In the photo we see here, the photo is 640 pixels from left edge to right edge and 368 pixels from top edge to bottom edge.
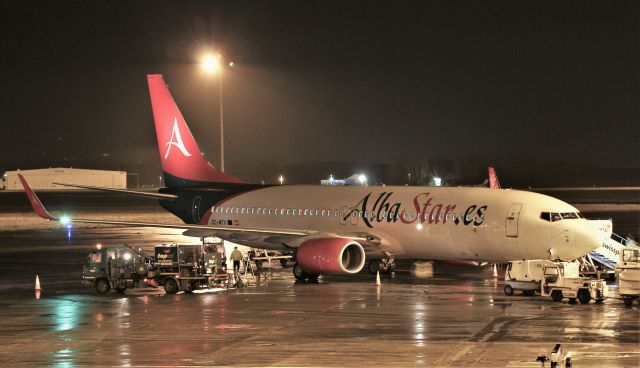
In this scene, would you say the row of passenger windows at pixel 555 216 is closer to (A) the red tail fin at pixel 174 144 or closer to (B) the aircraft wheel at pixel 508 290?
(B) the aircraft wheel at pixel 508 290

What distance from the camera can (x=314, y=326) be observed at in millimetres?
26594

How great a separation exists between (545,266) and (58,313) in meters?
15.8

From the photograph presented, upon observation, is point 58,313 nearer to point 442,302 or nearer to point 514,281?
point 442,302

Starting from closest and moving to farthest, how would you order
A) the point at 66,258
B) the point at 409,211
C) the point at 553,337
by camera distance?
the point at 553,337 < the point at 409,211 < the point at 66,258

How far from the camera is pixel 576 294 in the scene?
103 feet

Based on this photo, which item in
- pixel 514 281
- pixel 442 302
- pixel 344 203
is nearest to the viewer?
pixel 442 302

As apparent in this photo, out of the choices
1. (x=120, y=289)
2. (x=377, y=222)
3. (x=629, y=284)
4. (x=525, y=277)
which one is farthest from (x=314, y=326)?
(x=377, y=222)

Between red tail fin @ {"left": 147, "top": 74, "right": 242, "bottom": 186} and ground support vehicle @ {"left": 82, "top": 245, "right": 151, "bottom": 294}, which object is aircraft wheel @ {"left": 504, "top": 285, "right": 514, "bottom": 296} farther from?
red tail fin @ {"left": 147, "top": 74, "right": 242, "bottom": 186}

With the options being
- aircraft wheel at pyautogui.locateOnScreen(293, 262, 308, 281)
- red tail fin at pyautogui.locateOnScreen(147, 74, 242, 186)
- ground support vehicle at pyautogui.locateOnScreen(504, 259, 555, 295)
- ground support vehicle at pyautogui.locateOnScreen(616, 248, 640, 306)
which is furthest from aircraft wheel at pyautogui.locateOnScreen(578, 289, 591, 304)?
red tail fin at pyautogui.locateOnScreen(147, 74, 242, 186)

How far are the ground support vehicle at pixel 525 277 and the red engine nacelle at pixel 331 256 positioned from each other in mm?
6529

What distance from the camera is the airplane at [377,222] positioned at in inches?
1430

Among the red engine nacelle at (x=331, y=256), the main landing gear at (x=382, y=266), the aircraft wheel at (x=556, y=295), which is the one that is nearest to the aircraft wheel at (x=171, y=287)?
the red engine nacelle at (x=331, y=256)

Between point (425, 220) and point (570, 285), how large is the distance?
27.8ft

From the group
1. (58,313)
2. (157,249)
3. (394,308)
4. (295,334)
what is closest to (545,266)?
(394,308)
